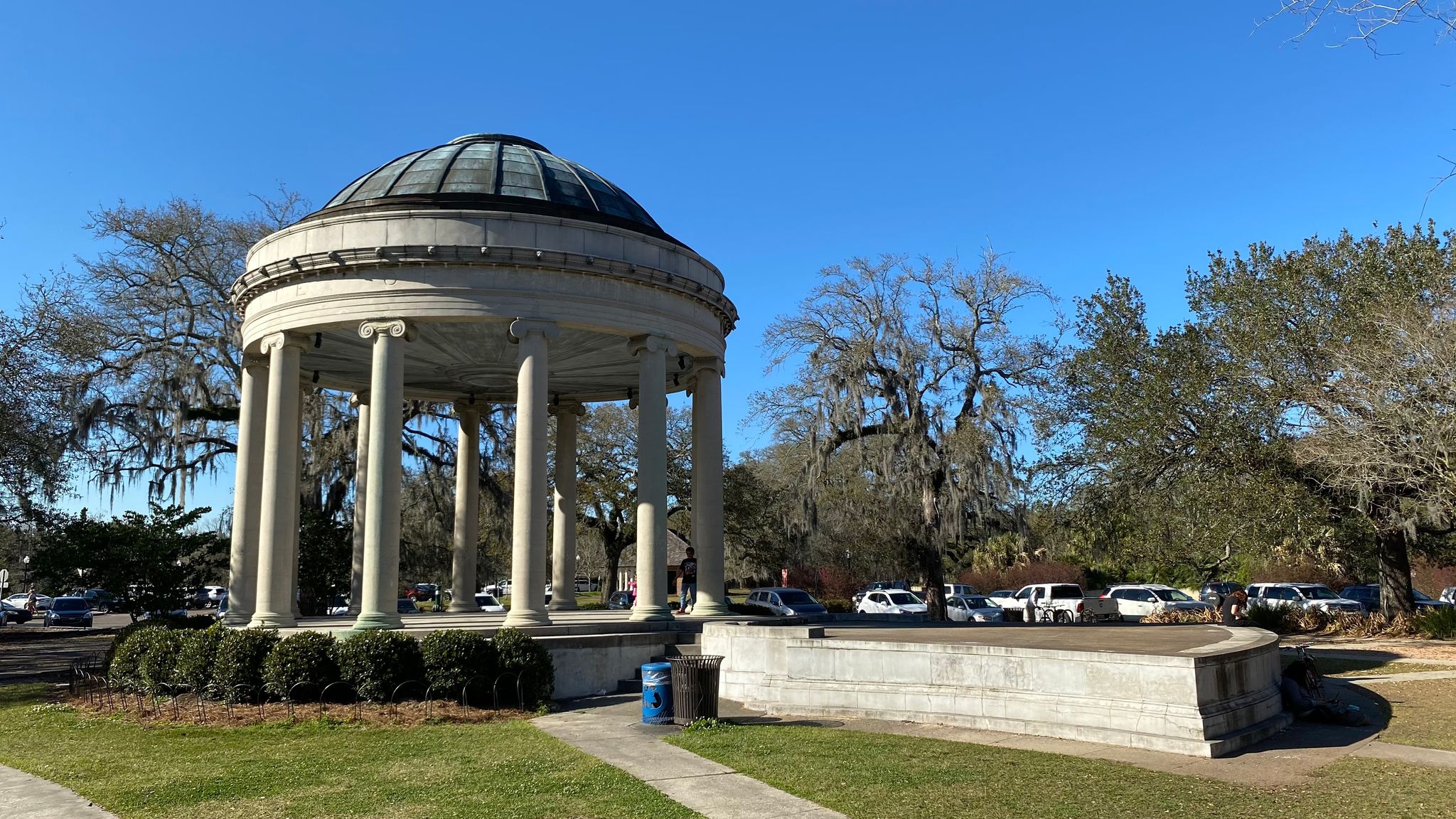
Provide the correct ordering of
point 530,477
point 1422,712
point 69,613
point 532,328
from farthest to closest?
point 69,613 < point 532,328 < point 530,477 < point 1422,712

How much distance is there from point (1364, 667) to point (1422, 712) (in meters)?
7.98

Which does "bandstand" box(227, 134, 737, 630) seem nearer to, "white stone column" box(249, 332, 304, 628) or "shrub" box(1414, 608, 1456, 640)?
"white stone column" box(249, 332, 304, 628)

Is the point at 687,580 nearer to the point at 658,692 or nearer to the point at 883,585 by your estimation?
the point at 658,692

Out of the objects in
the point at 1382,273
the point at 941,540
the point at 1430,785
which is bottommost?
the point at 1430,785

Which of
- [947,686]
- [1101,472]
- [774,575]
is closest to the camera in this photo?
[947,686]

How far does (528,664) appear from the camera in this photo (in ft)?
60.0

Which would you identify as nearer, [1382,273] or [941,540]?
[1382,273]

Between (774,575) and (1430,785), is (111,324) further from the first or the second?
Result: (1430,785)

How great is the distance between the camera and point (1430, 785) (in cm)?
1116

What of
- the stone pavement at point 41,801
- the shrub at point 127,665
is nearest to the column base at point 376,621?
the shrub at point 127,665

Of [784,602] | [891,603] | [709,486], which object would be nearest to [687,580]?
[709,486]

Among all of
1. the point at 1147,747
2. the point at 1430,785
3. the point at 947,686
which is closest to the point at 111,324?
the point at 947,686

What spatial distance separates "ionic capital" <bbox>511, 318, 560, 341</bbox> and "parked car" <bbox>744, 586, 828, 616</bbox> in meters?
18.0

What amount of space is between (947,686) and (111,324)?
1432 inches
